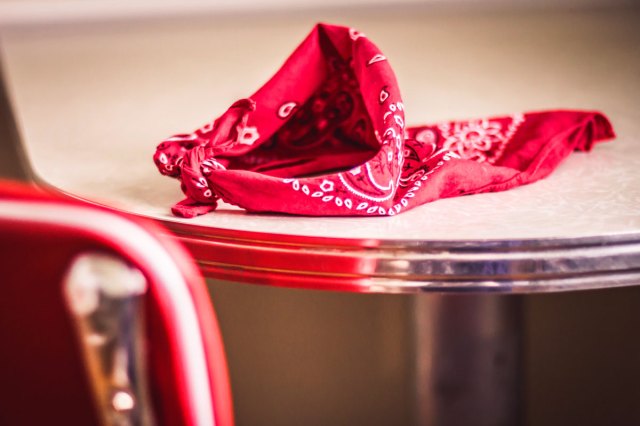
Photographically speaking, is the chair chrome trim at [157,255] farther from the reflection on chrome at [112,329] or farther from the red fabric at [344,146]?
the red fabric at [344,146]

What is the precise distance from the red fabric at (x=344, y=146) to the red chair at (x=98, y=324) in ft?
1.22

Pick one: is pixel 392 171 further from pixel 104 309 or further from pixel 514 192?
pixel 104 309

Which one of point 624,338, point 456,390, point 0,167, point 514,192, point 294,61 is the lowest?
point 624,338

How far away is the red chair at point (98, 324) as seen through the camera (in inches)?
11.2

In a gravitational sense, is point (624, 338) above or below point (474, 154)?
below

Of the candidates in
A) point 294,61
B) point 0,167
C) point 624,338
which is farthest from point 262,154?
point 0,167

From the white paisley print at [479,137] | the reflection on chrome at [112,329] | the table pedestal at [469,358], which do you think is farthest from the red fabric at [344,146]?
the reflection on chrome at [112,329]

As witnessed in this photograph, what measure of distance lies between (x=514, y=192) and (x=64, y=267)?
535mm

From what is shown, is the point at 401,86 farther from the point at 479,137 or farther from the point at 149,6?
the point at 149,6

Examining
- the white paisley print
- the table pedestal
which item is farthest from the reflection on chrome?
the table pedestal

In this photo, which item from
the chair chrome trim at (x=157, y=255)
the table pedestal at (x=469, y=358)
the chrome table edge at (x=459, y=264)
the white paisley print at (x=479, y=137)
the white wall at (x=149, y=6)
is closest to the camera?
the chair chrome trim at (x=157, y=255)

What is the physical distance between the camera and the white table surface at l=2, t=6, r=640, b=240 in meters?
0.67

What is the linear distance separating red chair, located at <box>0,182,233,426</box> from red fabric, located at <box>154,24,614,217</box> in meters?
0.37

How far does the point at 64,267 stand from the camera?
0.29m
